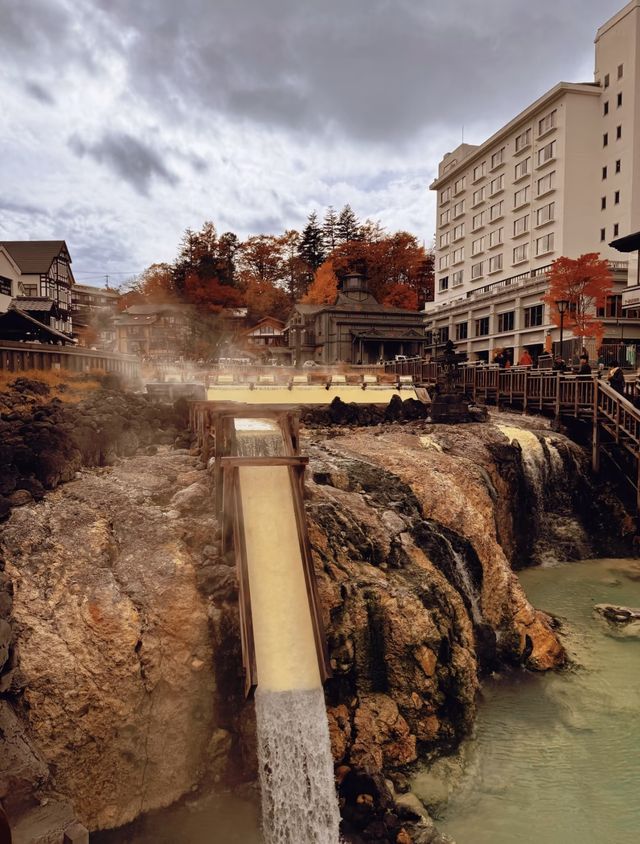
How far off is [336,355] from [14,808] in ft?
146

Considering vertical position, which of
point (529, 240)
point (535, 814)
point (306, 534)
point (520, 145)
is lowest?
point (535, 814)

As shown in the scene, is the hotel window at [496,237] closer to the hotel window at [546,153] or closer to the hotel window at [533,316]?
the hotel window at [546,153]

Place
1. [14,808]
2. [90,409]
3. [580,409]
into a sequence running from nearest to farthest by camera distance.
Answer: [14,808]
[90,409]
[580,409]

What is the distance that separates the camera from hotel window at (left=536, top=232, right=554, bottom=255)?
149ft

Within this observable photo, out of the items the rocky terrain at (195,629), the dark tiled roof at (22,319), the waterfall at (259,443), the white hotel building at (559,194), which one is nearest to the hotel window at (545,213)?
the white hotel building at (559,194)

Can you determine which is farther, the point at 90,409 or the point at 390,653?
the point at 90,409

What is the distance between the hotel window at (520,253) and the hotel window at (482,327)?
229 inches

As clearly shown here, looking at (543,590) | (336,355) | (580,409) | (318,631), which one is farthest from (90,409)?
(336,355)

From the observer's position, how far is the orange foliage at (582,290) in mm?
39156

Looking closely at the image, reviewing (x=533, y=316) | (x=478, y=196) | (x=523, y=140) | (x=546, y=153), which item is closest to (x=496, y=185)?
(x=478, y=196)

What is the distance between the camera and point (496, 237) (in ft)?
173

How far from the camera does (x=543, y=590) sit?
15430 mm

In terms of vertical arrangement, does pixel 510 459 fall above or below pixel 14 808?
above

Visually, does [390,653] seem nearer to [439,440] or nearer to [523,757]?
[523,757]
